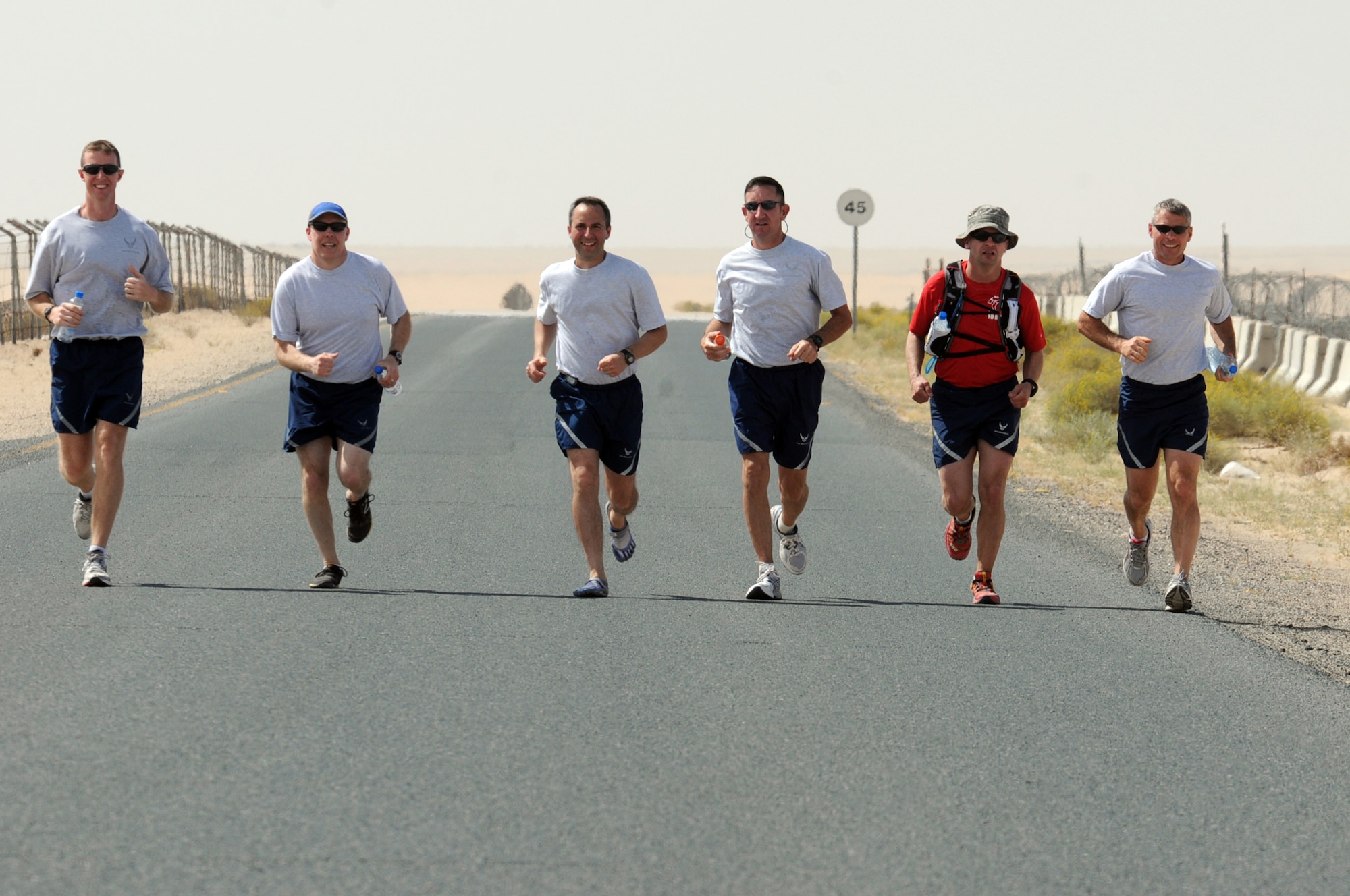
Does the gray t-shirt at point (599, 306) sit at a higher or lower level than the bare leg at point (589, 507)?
higher

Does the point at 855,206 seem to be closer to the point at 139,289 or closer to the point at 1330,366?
the point at 1330,366

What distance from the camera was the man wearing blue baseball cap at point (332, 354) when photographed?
7.96 metres

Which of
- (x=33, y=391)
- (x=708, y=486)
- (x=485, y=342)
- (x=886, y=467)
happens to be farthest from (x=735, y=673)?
(x=485, y=342)

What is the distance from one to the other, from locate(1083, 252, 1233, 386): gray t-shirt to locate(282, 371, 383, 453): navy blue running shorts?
12.0ft

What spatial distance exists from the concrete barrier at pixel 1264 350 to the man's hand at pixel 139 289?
18.3 meters

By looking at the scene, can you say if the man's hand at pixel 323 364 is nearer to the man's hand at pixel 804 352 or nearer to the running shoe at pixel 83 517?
the running shoe at pixel 83 517

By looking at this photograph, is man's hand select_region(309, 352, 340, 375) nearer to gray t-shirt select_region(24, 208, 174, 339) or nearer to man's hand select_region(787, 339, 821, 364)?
gray t-shirt select_region(24, 208, 174, 339)

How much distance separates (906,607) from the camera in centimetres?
796

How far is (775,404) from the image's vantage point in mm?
8391

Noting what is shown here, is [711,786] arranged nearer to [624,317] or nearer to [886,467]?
[624,317]

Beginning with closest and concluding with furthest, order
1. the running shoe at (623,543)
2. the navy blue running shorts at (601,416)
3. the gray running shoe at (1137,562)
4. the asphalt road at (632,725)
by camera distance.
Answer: the asphalt road at (632,725), the navy blue running shorts at (601,416), the gray running shoe at (1137,562), the running shoe at (623,543)

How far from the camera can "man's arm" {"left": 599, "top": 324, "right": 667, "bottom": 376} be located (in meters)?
7.86

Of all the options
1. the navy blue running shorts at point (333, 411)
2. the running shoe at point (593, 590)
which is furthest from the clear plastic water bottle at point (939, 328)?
the navy blue running shorts at point (333, 411)

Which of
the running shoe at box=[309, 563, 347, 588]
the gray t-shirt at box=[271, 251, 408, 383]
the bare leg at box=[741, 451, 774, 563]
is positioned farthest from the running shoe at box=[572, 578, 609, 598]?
the gray t-shirt at box=[271, 251, 408, 383]
